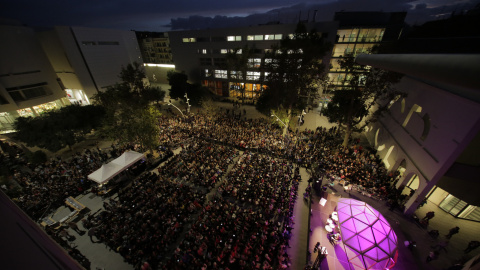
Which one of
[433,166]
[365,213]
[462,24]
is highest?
[462,24]

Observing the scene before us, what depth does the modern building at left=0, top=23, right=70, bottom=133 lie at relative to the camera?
27.0m

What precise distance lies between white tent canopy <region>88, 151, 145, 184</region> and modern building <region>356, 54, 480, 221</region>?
69.8 ft

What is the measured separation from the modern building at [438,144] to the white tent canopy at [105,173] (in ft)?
70.4

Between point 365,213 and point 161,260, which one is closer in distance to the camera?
point 161,260

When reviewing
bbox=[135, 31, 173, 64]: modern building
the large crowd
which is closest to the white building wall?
the large crowd

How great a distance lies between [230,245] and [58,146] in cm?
2493

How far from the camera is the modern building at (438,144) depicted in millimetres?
11984

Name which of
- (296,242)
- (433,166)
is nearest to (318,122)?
(433,166)

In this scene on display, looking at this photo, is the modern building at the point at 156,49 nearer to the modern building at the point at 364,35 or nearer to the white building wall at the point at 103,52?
the white building wall at the point at 103,52

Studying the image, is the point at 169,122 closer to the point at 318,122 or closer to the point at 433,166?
the point at 318,122

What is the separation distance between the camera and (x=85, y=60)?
33.8m

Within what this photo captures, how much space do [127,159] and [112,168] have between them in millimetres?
1529

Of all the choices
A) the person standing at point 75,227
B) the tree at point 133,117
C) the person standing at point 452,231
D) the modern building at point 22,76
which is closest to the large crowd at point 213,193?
the person standing at point 75,227

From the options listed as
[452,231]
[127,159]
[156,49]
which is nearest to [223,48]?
[127,159]
